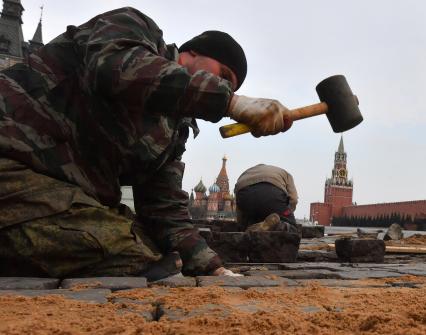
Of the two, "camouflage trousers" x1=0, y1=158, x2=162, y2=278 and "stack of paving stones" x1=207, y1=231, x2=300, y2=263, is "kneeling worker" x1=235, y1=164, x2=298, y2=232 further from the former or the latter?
"camouflage trousers" x1=0, y1=158, x2=162, y2=278

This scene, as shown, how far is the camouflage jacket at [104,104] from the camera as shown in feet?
6.68

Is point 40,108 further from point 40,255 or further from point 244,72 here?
point 244,72

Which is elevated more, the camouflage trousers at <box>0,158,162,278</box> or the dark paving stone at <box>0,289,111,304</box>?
the camouflage trousers at <box>0,158,162,278</box>

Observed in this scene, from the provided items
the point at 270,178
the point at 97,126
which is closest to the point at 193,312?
the point at 97,126

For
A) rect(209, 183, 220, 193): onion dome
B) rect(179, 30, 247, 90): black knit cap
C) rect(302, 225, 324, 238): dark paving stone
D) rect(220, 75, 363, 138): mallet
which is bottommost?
rect(302, 225, 324, 238): dark paving stone

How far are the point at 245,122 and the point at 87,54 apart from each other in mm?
820

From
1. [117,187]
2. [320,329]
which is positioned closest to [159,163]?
[117,187]

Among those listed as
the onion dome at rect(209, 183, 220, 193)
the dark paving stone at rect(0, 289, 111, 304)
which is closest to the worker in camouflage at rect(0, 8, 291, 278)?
the dark paving stone at rect(0, 289, 111, 304)

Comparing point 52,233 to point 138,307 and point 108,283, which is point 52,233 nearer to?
point 108,283

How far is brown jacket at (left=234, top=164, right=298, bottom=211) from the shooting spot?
5734mm

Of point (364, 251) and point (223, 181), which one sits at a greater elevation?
point (223, 181)

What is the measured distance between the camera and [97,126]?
2.36 metres

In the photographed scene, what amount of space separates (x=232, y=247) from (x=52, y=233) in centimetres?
215

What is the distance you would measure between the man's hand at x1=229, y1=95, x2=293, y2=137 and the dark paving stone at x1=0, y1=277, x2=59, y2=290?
1132mm
